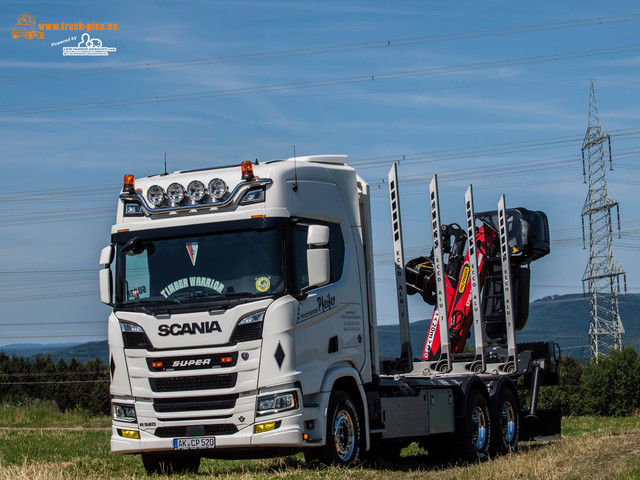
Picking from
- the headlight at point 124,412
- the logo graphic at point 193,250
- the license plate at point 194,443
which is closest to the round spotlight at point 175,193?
the logo graphic at point 193,250

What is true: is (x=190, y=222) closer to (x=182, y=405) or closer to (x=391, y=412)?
(x=182, y=405)

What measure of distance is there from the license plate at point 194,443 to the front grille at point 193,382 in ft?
1.88

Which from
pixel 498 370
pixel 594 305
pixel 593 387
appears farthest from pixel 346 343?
pixel 594 305

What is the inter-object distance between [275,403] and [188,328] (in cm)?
130

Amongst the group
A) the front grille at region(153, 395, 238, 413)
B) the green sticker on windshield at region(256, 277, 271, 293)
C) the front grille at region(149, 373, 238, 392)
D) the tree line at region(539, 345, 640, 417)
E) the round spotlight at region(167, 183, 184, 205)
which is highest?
the round spotlight at region(167, 183, 184, 205)

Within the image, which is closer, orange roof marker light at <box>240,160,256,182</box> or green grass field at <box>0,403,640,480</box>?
green grass field at <box>0,403,640,480</box>

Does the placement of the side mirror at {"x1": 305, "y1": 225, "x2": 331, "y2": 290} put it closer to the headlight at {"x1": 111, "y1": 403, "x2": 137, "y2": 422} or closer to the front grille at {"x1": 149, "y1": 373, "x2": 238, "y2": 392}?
the front grille at {"x1": 149, "y1": 373, "x2": 238, "y2": 392}

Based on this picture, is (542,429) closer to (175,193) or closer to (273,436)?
(273,436)

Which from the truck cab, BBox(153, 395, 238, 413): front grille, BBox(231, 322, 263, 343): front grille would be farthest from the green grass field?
BBox(231, 322, 263, 343): front grille

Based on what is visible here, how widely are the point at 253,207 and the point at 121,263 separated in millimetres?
1768

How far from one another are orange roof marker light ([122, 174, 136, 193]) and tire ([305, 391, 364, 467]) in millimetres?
3558

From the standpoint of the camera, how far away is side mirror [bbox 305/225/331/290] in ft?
34.9

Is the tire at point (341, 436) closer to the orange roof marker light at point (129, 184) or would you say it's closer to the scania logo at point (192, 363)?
the scania logo at point (192, 363)

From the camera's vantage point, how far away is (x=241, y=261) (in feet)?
35.9
